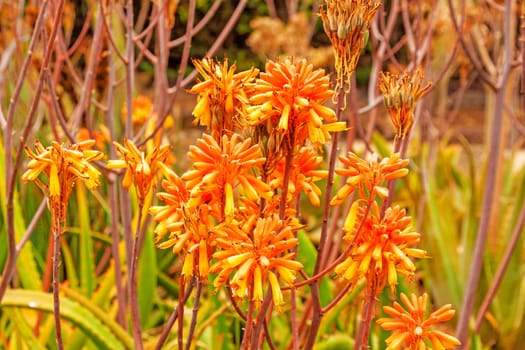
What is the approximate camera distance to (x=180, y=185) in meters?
0.73

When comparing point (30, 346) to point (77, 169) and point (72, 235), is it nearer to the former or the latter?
point (77, 169)

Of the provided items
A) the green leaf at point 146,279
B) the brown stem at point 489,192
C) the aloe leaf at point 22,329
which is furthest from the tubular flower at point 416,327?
the green leaf at point 146,279

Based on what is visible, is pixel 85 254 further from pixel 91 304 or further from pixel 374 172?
pixel 374 172

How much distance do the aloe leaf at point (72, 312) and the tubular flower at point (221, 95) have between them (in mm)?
674

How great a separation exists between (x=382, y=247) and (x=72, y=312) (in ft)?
2.53

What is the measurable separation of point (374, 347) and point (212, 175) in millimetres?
864

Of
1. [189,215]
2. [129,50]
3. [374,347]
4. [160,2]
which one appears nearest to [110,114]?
[129,50]

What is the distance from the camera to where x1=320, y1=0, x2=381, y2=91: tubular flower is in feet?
2.45

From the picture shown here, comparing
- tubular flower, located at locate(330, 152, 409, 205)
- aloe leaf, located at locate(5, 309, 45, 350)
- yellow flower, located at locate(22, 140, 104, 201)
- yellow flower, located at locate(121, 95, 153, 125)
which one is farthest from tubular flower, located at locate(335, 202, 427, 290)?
yellow flower, located at locate(121, 95, 153, 125)

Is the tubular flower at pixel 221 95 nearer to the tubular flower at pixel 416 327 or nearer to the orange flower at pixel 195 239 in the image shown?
the orange flower at pixel 195 239

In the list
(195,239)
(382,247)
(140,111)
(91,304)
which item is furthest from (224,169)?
(140,111)

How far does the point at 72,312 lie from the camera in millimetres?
1317

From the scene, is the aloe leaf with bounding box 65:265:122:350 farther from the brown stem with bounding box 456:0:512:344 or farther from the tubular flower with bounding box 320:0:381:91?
the tubular flower with bounding box 320:0:381:91

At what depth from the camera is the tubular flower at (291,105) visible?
0.69 m
